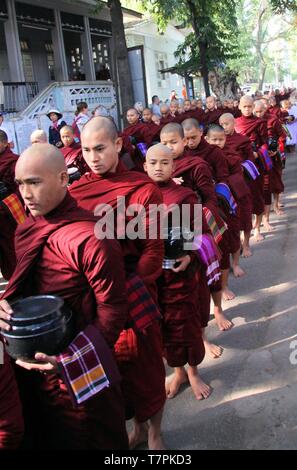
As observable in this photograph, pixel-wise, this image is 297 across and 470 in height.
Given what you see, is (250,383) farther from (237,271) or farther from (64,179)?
(237,271)

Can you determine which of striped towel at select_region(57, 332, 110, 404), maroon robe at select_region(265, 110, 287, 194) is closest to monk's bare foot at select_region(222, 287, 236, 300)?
maroon robe at select_region(265, 110, 287, 194)

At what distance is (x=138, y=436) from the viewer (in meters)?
2.81

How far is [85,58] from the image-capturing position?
62.6 ft

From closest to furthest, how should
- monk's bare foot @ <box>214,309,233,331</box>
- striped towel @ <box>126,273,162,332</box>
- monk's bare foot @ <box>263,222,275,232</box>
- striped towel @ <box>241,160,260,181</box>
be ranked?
striped towel @ <box>126,273,162,332</box>
monk's bare foot @ <box>214,309,233,331</box>
striped towel @ <box>241,160,260,181</box>
monk's bare foot @ <box>263,222,275,232</box>

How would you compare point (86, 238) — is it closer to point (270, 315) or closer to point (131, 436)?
point (131, 436)

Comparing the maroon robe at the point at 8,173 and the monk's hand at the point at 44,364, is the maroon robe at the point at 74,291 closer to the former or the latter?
the monk's hand at the point at 44,364

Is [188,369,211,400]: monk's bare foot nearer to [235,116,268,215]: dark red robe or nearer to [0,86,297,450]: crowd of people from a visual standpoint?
[0,86,297,450]: crowd of people

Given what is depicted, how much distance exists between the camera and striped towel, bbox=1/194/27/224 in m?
4.46

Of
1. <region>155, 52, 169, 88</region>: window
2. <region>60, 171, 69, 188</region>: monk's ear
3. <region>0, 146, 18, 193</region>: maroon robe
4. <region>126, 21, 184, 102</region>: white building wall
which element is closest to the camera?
<region>60, 171, 69, 188</region>: monk's ear

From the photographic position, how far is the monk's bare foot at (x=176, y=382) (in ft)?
10.6

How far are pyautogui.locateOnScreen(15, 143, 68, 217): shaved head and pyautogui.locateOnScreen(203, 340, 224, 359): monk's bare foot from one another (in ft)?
6.77

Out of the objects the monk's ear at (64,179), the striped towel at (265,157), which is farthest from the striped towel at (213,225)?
the striped towel at (265,157)

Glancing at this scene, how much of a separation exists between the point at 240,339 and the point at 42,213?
2317 millimetres

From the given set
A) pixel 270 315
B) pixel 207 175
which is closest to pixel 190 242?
pixel 207 175
